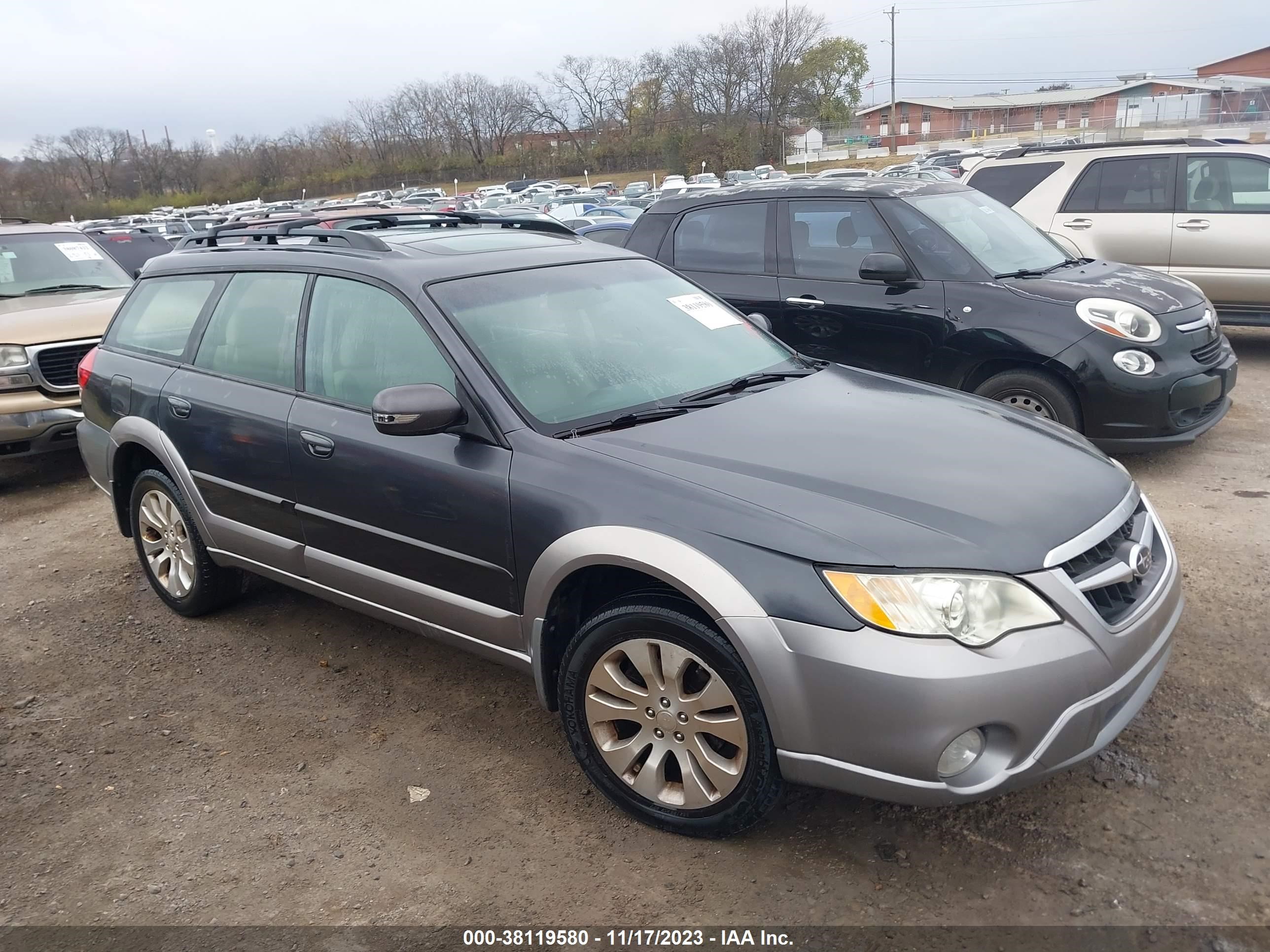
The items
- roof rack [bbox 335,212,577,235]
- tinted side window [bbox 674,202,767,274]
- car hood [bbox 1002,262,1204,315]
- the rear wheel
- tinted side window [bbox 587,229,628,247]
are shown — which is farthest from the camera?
tinted side window [bbox 587,229,628,247]

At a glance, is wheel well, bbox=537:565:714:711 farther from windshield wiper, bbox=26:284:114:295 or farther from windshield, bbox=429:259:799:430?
windshield wiper, bbox=26:284:114:295

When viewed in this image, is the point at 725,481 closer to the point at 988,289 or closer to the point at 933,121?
the point at 988,289

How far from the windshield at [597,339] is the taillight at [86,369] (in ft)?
8.11

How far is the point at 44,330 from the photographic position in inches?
271

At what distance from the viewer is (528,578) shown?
292cm

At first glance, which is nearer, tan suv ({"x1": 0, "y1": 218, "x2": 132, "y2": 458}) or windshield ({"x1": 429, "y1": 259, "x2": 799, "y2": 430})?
windshield ({"x1": 429, "y1": 259, "x2": 799, "y2": 430})

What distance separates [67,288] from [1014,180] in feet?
28.3

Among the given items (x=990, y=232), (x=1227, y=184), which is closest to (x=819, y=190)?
(x=990, y=232)

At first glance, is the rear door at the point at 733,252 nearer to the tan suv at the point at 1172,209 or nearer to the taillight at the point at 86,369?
the tan suv at the point at 1172,209

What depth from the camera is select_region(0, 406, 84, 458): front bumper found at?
6.59m

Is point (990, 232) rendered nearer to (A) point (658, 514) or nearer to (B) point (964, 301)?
(B) point (964, 301)

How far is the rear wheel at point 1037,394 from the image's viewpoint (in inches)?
217

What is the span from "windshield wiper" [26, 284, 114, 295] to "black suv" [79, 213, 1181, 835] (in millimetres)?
4510

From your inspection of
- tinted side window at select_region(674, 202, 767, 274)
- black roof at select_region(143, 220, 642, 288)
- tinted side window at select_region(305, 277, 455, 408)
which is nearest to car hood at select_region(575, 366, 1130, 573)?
tinted side window at select_region(305, 277, 455, 408)
